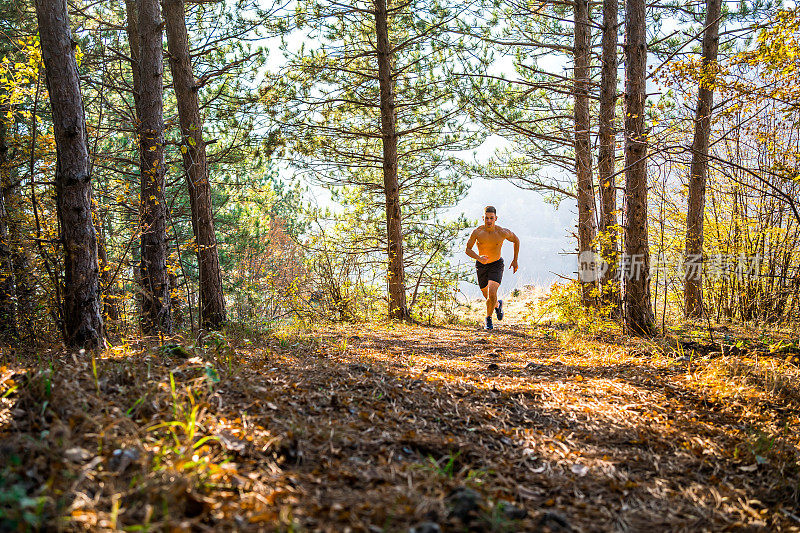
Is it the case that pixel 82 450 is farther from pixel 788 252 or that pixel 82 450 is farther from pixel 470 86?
pixel 470 86

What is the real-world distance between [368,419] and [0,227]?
555 cm

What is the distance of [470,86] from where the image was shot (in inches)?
355

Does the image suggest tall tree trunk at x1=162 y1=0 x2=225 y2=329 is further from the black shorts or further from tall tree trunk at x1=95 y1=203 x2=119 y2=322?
the black shorts

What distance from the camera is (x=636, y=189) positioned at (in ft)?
19.1

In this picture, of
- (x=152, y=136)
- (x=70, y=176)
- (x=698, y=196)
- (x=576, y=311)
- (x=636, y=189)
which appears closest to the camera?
(x=70, y=176)

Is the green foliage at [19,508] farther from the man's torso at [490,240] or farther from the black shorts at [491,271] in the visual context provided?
the black shorts at [491,271]

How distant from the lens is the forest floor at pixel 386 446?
1.71 metres

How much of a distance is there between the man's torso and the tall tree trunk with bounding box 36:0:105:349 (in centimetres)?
626

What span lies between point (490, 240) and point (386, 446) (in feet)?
22.3

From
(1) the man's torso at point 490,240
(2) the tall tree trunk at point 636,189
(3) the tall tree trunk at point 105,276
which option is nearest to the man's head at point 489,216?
(1) the man's torso at point 490,240

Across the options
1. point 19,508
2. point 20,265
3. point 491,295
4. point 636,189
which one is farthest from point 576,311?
point 20,265

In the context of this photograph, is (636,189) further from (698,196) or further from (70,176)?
(70,176)

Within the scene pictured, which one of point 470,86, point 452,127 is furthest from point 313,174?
point 470,86

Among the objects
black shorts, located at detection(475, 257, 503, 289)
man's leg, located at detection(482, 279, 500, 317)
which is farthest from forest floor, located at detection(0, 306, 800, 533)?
black shorts, located at detection(475, 257, 503, 289)
